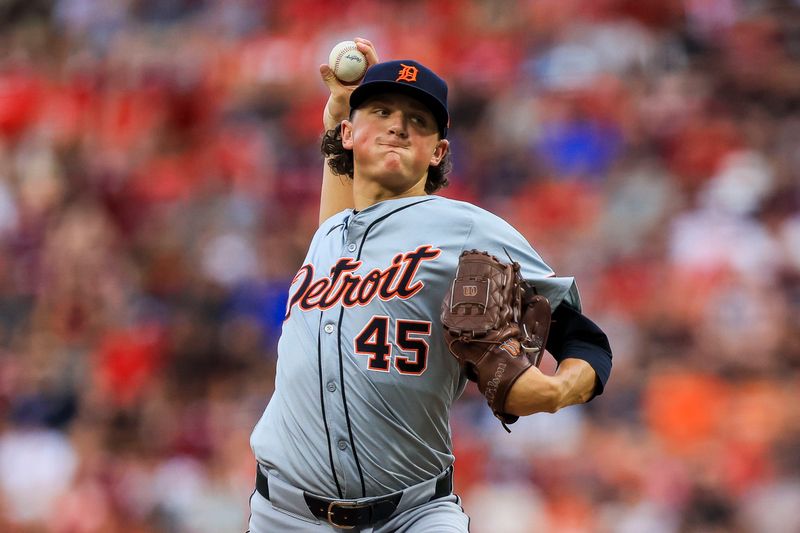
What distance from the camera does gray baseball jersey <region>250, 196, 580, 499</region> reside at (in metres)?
2.62

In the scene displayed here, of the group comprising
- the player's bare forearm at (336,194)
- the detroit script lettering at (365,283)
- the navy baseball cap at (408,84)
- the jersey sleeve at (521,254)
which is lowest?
the detroit script lettering at (365,283)

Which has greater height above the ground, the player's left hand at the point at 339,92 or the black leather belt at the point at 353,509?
the player's left hand at the point at 339,92

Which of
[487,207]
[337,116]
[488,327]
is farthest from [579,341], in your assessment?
[487,207]

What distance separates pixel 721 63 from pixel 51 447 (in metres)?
4.83

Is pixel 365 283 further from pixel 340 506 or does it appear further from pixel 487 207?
pixel 487 207

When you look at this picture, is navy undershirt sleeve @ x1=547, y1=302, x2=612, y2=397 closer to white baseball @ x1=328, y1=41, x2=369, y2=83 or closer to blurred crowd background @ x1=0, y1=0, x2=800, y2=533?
white baseball @ x1=328, y1=41, x2=369, y2=83

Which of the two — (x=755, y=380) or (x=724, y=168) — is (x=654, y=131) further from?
(x=755, y=380)

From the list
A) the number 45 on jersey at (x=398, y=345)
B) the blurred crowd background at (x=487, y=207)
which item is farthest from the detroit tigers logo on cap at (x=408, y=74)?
the blurred crowd background at (x=487, y=207)

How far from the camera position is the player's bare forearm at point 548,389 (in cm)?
240

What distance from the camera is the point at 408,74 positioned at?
281 centimetres

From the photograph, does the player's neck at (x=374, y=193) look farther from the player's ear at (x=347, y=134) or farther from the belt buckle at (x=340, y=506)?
the belt buckle at (x=340, y=506)

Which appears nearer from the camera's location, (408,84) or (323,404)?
(323,404)

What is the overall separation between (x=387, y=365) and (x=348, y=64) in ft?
3.21

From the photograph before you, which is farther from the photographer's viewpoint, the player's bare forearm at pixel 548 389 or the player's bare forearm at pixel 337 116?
the player's bare forearm at pixel 337 116
